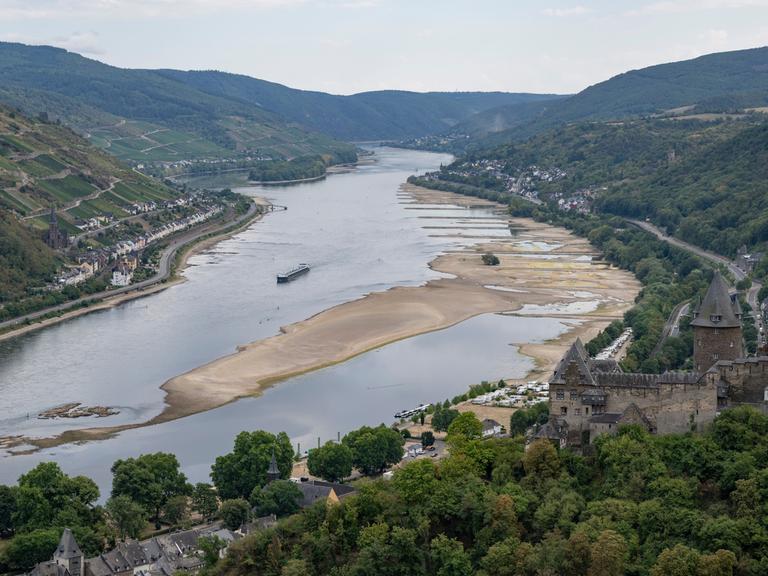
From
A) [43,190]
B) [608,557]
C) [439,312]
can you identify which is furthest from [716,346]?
[43,190]

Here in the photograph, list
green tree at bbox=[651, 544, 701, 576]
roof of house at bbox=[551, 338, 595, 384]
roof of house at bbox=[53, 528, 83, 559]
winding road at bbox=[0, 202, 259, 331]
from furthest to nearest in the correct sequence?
winding road at bbox=[0, 202, 259, 331]
roof of house at bbox=[551, 338, 595, 384]
roof of house at bbox=[53, 528, 83, 559]
green tree at bbox=[651, 544, 701, 576]

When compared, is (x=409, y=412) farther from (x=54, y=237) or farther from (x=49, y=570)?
(x=54, y=237)

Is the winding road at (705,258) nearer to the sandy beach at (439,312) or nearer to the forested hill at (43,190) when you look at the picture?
the sandy beach at (439,312)

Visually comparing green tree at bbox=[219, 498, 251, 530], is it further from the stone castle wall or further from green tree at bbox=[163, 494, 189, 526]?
the stone castle wall

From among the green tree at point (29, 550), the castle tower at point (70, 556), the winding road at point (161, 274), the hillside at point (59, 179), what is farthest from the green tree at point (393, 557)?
the hillside at point (59, 179)

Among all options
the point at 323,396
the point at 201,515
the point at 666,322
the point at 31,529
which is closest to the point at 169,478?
the point at 201,515

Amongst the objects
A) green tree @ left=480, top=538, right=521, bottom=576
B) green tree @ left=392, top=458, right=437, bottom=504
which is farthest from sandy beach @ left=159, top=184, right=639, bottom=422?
green tree @ left=480, top=538, right=521, bottom=576
